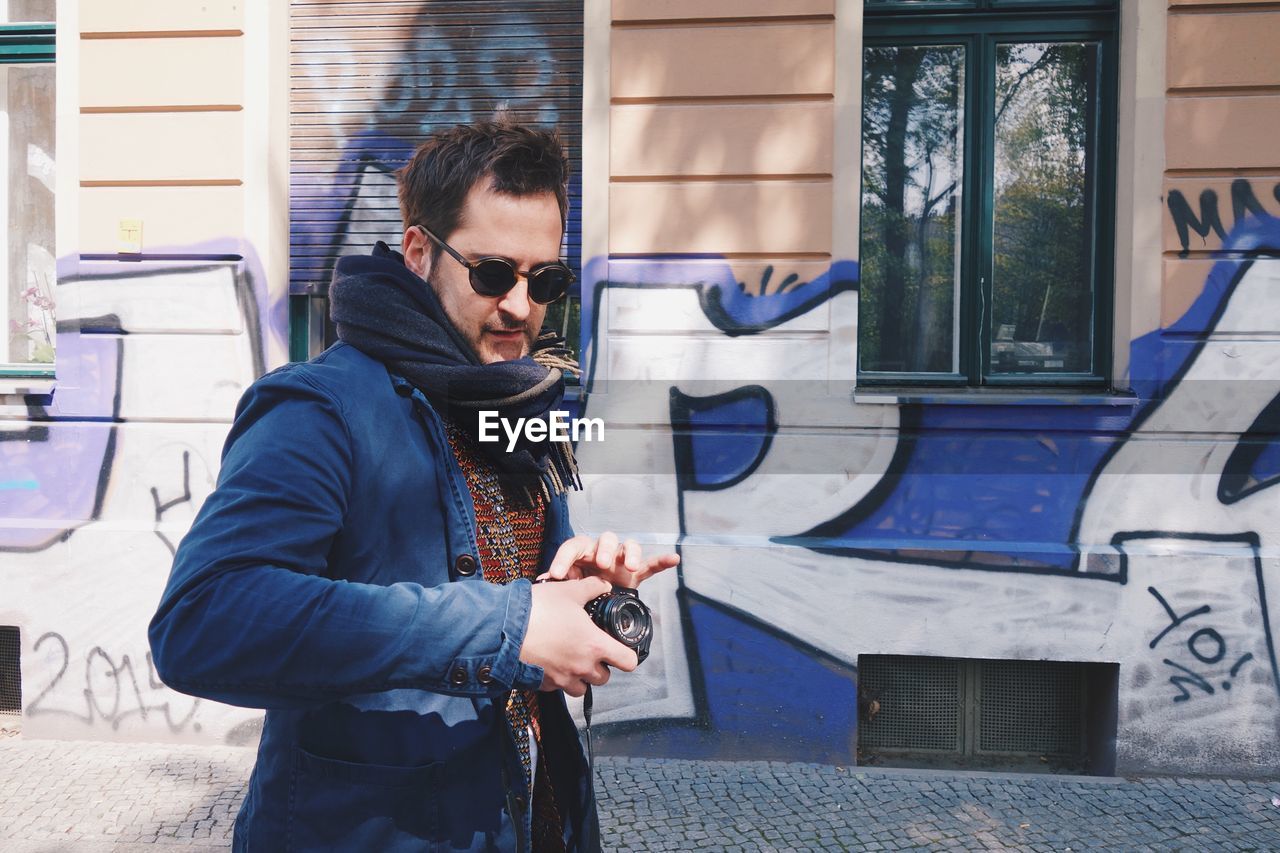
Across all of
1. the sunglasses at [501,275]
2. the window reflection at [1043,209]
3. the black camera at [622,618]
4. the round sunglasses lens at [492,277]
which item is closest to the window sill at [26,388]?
the sunglasses at [501,275]

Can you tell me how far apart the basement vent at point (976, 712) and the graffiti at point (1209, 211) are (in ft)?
7.02

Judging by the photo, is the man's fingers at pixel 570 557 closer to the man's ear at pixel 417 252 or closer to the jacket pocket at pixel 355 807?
the jacket pocket at pixel 355 807

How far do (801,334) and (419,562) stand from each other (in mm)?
3444

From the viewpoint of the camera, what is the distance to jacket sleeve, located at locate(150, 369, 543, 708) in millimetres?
1113

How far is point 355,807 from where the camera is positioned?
1.34m

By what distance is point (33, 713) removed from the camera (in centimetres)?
476

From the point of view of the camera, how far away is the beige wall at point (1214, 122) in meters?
4.34

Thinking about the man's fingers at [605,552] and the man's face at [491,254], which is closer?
the man's fingers at [605,552]

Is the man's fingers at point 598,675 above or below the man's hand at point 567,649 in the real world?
below

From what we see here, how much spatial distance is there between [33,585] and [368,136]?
291cm

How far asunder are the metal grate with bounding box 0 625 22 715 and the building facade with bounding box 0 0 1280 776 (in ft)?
0.08

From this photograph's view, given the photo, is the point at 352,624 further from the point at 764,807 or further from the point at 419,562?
the point at 764,807

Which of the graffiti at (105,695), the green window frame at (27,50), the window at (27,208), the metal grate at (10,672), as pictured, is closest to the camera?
the graffiti at (105,695)

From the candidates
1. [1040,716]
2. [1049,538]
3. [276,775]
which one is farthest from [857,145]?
[276,775]
